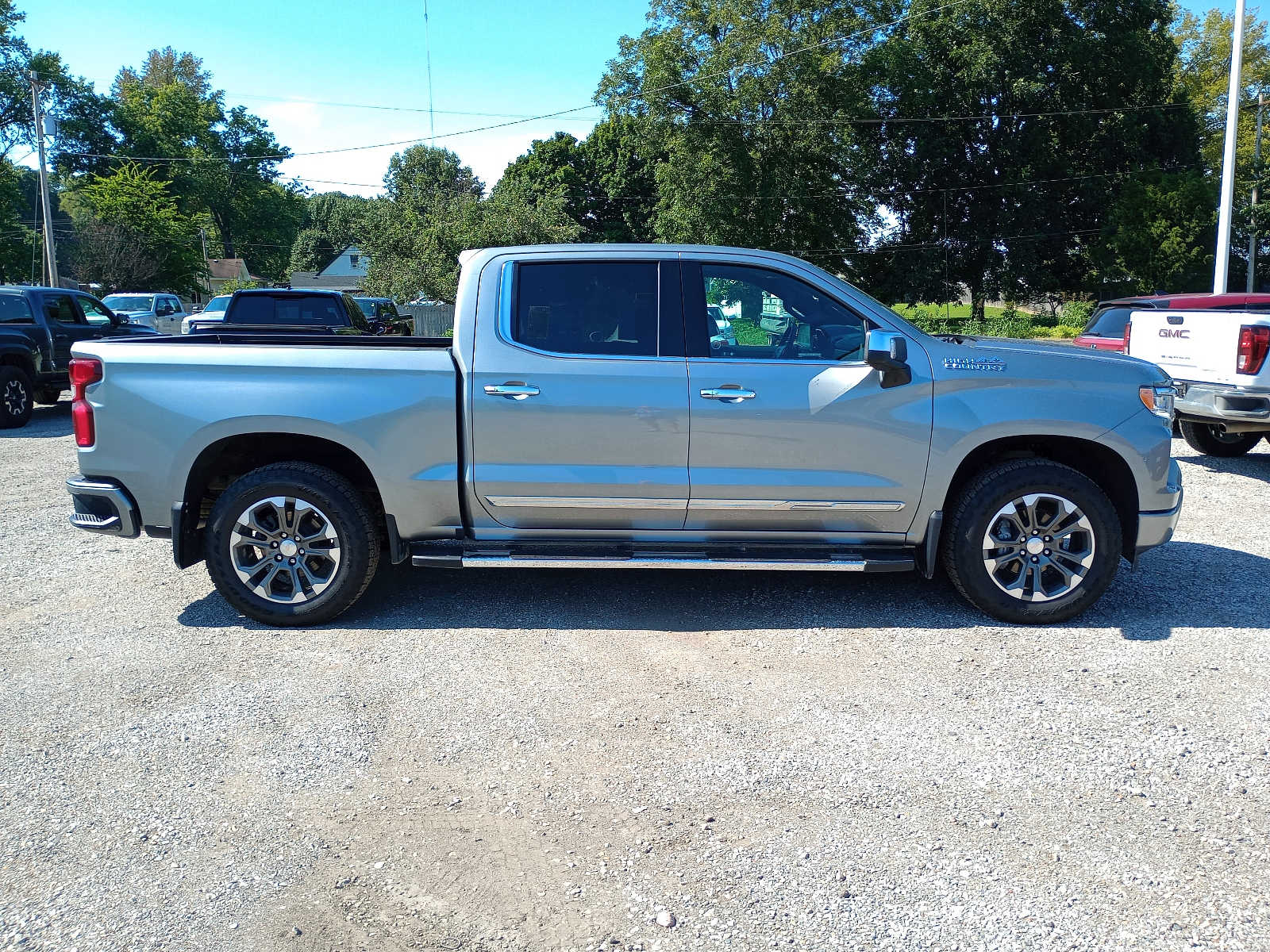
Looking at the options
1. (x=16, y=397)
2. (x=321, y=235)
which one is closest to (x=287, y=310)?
(x=16, y=397)

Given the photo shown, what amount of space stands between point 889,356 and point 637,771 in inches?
94.4

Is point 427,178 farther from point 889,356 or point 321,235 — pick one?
point 321,235

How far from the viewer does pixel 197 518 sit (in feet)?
17.2

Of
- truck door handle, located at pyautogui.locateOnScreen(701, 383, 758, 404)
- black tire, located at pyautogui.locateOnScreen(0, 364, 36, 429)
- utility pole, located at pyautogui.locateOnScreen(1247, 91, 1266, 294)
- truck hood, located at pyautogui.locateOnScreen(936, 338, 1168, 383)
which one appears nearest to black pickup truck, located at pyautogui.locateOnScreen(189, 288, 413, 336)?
black tire, located at pyautogui.locateOnScreen(0, 364, 36, 429)

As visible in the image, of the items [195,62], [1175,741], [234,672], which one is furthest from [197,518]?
[195,62]

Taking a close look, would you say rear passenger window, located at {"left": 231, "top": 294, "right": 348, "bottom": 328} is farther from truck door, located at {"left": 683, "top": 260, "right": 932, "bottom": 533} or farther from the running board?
truck door, located at {"left": 683, "top": 260, "right": 932, "bottom": 533}

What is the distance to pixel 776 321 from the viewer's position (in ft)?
16.8

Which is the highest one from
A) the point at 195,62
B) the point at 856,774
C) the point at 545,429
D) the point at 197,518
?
the point at 195,62

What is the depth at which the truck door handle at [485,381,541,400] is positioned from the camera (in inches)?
194

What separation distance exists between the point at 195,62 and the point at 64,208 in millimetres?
34093

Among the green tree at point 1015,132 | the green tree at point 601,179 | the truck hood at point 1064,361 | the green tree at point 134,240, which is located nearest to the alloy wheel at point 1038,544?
the truck hood at point 1064,361

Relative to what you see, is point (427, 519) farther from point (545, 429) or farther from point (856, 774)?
point (856, 774)

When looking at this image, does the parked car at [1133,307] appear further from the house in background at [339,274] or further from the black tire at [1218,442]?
the house in background at [339,274]

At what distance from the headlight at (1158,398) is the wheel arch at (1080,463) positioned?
0.31 meters
